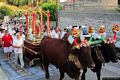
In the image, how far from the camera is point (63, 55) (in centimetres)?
1098

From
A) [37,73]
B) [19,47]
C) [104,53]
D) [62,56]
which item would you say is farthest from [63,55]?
[19,47]

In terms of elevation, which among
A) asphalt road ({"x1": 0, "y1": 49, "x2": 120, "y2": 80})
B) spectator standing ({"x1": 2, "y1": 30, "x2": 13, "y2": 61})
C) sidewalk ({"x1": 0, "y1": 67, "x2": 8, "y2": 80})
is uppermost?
spectator standing ({"x1": 2, "y1": 30, "x2": 13, "y2": 61})

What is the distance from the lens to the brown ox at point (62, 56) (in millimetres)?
9914

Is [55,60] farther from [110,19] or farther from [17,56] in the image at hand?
[110,19]

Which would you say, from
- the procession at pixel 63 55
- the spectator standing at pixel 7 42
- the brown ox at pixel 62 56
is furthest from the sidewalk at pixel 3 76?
the spectator standing at pixel 7 42

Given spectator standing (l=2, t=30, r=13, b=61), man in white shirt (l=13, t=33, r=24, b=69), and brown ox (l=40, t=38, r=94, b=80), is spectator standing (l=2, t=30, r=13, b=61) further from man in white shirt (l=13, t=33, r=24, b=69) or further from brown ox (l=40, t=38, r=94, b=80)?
brown ox (l=40, t=38, r=94, b=80)

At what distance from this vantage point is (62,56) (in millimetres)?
11023

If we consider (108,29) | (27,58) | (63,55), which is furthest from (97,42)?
(108,29)

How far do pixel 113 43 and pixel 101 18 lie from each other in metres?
13.6

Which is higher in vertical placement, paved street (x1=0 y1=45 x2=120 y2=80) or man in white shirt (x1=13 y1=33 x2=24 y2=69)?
man in white shirt (x1=13 y1=33 x2=24 y2=69)

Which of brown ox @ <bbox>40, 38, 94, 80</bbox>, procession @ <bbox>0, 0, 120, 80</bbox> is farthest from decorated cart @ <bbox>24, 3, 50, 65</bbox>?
brown ox @ <bbox>40, 38, 94, 80</bbox>

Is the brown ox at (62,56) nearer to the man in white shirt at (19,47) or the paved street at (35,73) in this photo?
the paved street at (35,73)

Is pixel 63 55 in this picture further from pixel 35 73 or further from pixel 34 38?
pixel 34 38

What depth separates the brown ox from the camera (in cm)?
991
